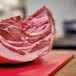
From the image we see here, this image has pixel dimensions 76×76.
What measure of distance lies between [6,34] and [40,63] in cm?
23

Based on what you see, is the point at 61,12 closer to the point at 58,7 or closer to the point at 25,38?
the point at 58,7

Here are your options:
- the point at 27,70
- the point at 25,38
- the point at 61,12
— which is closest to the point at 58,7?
the point at 61,12

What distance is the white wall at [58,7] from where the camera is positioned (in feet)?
13.3

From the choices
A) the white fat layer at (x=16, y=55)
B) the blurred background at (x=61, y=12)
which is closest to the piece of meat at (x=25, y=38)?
the white fat layer at (x=16, y=55)

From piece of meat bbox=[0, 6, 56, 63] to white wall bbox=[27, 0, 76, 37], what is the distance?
10.2 feet

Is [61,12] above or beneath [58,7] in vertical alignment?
beneath

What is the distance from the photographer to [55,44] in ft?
8.59

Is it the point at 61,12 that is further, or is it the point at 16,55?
the point at 61,12

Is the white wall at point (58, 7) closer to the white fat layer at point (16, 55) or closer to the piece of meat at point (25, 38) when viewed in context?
the piece of meat at point (25, 38)

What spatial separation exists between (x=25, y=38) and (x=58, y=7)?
3.52 meters

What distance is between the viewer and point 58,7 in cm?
423

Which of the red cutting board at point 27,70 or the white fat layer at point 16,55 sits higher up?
the white fat layer at point 16,55

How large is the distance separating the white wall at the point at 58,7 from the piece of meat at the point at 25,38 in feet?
10.2

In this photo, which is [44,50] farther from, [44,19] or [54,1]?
[54,1]
